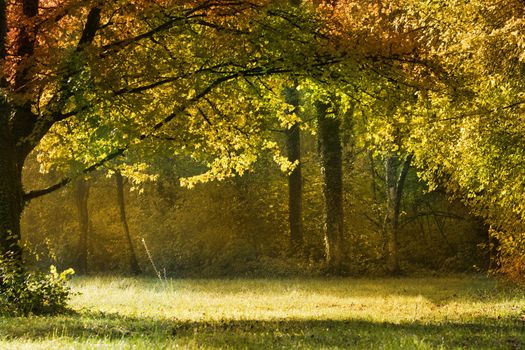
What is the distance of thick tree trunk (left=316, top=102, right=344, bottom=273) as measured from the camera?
26.9 metres

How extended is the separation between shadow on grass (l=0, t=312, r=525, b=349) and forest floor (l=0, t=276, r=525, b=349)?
2 centimetres

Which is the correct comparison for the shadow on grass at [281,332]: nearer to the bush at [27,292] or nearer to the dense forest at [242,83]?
the bush at [27,292]

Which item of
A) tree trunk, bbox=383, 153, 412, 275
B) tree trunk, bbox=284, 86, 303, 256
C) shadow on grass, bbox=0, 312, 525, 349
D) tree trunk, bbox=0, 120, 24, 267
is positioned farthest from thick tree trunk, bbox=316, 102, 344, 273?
tree trunk, bbox=0, 120, 24, 267

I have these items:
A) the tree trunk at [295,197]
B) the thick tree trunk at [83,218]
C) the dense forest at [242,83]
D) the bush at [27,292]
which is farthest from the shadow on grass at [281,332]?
the thick tree trunk at [83,218]

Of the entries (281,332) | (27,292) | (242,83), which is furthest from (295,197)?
(281,332)

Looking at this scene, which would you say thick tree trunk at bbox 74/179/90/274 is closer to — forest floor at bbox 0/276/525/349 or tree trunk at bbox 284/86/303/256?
forest floor at bbox 0/276/525/349

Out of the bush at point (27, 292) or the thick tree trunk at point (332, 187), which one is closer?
the bush at point (27, 292)

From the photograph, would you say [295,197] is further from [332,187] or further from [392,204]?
[392,204]

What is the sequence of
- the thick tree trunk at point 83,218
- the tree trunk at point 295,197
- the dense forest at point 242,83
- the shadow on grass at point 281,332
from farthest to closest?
the thick tree trunk at point 83,218
the tree trunk at point 295,197
the dense forest at point 242,83
the shadow on grass at point 281,332

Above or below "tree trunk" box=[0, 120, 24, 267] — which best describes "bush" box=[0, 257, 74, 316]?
below

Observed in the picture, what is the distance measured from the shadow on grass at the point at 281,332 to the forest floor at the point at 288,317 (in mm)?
18

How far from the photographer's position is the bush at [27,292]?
520 inches

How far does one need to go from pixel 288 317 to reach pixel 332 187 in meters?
13.3

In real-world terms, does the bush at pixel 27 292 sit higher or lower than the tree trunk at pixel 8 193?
lower
